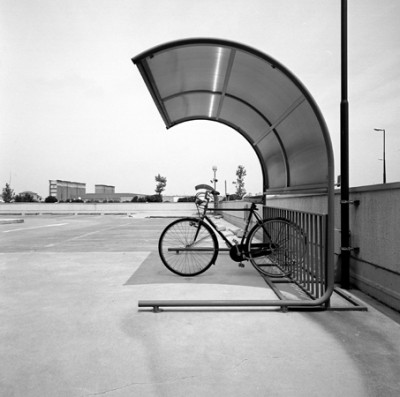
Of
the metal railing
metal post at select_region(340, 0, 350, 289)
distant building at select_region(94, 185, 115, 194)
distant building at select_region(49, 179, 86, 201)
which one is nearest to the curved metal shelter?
the metal railing

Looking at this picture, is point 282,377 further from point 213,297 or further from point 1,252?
point 1,252

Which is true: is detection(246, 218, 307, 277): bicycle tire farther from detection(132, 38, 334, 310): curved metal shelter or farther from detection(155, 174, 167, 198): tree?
detection(155, 174, 167, 198): tree

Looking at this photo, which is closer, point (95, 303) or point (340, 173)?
point (95, 303)

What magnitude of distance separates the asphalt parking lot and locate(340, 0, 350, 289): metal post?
83 centimetres

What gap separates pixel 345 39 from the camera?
4.03 m

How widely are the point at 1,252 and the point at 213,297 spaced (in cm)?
533

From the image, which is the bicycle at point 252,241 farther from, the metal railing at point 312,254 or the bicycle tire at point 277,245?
the metal railing at point 312,254

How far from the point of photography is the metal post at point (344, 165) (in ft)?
12.7

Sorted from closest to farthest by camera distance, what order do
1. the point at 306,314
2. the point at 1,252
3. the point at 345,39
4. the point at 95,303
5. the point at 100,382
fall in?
the point at 100,382
the point at 306,314
the point at 95,303
the point at 345,39
the point at 1,252

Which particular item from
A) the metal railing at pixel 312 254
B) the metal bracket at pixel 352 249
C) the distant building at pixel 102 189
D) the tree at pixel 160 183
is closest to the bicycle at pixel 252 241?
the metal railing at pixel 312 254

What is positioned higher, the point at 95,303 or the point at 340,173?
the point at 340,173

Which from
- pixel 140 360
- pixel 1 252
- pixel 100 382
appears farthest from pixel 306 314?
pixel 1 252

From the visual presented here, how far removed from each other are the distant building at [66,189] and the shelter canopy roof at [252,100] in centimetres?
12590

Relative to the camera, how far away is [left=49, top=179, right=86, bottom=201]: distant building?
128 metres
